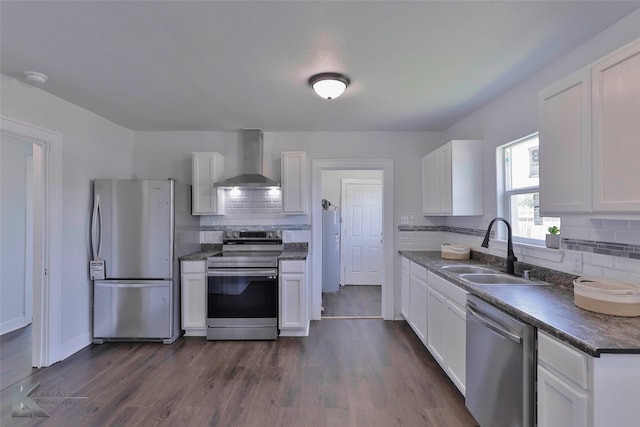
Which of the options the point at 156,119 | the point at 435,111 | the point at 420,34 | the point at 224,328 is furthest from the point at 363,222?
the point at 420,34

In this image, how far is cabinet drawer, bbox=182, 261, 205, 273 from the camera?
344 centimetres

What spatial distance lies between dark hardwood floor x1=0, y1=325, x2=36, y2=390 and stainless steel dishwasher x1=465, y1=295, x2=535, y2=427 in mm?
3529

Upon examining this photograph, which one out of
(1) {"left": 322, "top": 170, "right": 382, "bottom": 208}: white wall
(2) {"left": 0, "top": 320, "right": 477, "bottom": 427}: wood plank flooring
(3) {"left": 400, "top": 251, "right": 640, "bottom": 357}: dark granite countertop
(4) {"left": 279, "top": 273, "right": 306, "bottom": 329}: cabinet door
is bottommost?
(2) {"left": 0, "top": 320, "right": 477, "bottom": 427}: wood plank flooring

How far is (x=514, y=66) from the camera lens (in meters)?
2.22

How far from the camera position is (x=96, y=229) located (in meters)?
3.20

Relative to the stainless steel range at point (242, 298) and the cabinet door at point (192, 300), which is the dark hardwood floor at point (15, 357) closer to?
the cabinet door at point (192, 300)

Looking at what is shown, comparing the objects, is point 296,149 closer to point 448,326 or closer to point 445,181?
point 445,181

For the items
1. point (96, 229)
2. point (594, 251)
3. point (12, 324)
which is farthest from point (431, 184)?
point (12, 324)

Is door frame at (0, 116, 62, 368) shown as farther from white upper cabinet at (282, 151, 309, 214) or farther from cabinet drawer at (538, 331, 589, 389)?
cabinet drawer at (538, 331, 589, 389)

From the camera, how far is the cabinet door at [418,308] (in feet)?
9.75

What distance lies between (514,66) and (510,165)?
0.93 meters

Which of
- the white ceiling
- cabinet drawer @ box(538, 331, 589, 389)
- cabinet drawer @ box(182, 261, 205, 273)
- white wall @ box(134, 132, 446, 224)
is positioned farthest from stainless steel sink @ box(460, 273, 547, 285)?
cabinet drawer @ box(182, 261, 205, 273)

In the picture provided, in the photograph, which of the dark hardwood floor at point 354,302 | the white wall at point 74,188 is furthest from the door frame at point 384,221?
the white wall at point 74,188

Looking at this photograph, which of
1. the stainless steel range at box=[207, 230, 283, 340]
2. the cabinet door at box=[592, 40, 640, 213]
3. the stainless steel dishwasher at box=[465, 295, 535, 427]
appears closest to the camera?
the cabinet door at box=[592, 40, 640, 213]
